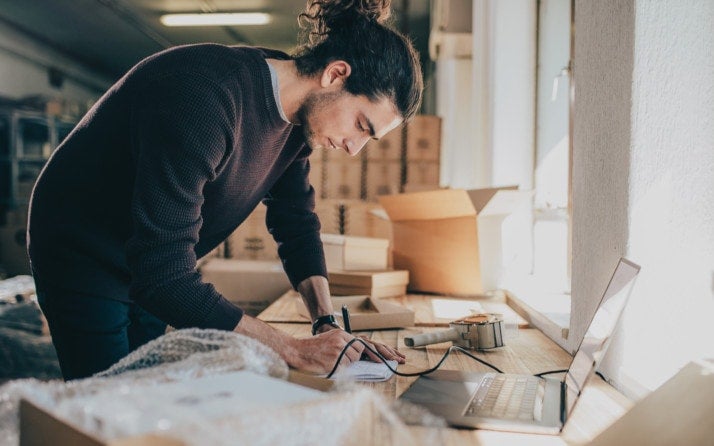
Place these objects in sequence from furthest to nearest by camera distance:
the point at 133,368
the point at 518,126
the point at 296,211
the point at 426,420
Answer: the point at 518,126
the point at 296,211
the point at 133,368
the point at 426,420

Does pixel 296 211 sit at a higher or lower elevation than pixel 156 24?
lower

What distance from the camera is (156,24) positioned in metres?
7.25

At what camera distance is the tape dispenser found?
1378mm

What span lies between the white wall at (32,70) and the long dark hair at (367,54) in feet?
23.8

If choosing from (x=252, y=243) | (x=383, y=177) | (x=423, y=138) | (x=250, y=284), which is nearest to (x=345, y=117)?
(x=250, y=284)

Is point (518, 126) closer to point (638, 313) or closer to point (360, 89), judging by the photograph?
point (360, 89)

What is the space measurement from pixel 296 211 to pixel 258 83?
55 cm

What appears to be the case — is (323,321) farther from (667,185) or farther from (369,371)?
(667,185)

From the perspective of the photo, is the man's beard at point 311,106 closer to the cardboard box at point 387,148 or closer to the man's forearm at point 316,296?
the man's forearm at point 316,296

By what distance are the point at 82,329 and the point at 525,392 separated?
2.99 ft

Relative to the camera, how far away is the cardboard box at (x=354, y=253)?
7.93 ft

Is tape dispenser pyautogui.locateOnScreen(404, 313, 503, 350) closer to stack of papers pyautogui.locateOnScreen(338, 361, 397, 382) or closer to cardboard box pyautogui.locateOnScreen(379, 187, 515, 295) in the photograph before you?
stack of papers pyautogui.locateOnScreen(338, 361, 397, 382)

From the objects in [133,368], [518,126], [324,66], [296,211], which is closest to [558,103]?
[518,126]

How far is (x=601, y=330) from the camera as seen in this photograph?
955 mm
